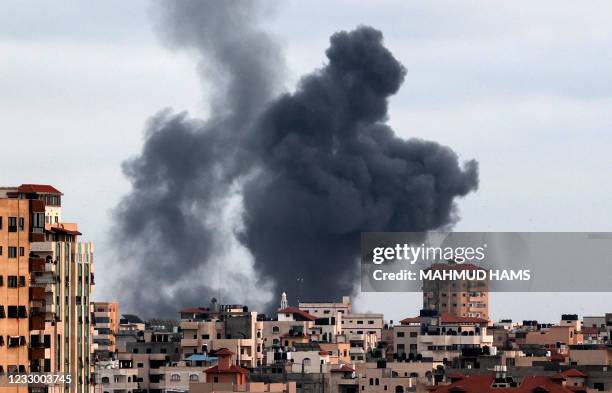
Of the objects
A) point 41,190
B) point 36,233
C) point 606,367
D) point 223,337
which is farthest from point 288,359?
point 36,233

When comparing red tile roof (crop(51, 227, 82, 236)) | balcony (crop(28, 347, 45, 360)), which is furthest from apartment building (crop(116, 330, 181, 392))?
balcony (crop(28, 347, 45, 360))

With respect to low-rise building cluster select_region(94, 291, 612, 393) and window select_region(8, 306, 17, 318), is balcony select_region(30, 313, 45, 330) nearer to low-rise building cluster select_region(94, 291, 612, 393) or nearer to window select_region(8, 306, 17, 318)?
window select_region(8, 306, 17, 318)

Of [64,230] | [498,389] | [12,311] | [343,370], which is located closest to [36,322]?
[12,311]

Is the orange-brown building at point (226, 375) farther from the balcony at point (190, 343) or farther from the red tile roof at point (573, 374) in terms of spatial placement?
the balcony at point (190, 343)

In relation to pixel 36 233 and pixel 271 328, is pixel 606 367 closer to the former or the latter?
pixel 271 328

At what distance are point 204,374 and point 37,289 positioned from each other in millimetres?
63205

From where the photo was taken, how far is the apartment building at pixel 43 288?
84500 mm

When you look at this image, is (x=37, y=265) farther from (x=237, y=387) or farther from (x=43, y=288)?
(x=237, y=387)

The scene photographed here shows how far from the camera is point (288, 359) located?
16575 centimetres

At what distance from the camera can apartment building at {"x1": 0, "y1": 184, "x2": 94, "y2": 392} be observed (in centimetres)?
8450

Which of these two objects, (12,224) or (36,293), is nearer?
(12,224)

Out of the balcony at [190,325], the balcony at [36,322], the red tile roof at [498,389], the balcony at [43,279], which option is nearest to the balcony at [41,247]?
the balcony at [43,279]

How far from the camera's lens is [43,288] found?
87.1 m

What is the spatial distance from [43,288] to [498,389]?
147 feet
